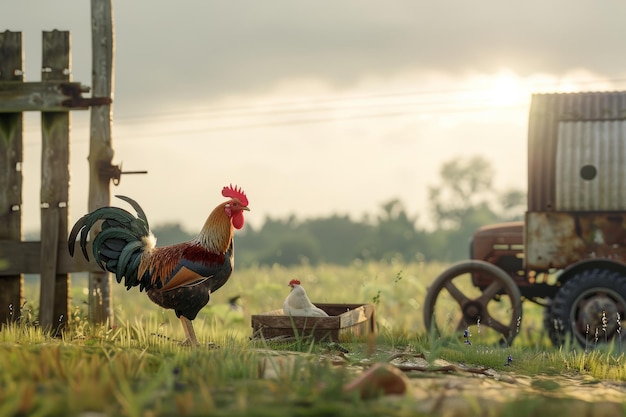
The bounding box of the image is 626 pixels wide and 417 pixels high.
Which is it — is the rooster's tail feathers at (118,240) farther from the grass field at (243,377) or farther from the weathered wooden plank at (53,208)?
the weathered wooden plank at (53,208)

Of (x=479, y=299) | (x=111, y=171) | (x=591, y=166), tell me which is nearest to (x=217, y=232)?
(x=111, y=171)

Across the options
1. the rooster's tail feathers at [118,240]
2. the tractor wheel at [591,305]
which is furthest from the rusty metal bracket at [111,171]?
the tractor wheel at [591,305]

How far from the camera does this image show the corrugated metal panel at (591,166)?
35.9ft

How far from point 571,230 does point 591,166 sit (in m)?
0.92

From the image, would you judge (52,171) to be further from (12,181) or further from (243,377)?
(243,377)

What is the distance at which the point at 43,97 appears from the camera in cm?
1025

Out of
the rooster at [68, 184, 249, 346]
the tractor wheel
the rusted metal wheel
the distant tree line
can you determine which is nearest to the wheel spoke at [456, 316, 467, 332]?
the rusted metal wheel

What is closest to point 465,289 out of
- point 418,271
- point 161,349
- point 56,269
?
point 418,271

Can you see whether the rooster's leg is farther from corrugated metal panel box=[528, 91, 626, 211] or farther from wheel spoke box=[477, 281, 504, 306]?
corrugated metal panel box=[528, 91, 626, 211]

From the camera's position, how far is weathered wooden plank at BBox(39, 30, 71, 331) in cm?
1017

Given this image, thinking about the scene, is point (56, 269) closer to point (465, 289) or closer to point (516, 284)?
point (516, 284)

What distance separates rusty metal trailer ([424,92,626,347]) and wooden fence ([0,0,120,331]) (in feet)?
15.3

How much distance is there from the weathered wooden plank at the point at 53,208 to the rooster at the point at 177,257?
78.3 inches

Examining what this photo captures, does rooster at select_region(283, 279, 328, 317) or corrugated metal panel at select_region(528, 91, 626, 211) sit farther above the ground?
corrugated metal panel at select_region(528, 91, 626, 211)
